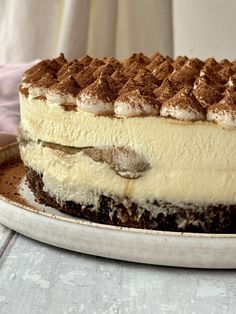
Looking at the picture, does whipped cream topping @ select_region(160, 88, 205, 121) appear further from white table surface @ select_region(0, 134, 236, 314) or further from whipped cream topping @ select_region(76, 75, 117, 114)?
white table surface @ select_region(0, 134, 236, 314)

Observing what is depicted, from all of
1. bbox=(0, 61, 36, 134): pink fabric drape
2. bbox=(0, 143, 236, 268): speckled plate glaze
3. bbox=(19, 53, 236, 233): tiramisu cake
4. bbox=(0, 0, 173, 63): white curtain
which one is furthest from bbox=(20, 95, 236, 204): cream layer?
bbox=(0, 0, 173, 63): white curtain

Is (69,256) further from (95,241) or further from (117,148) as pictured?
(117,148)

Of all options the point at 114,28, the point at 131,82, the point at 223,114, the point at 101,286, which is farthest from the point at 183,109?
the point at 114,28

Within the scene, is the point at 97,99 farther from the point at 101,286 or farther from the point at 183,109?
the point at 101,286

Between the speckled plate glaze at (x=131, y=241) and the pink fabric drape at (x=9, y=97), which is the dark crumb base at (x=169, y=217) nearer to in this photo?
the speckled plate glaze at (x=131, y=241)

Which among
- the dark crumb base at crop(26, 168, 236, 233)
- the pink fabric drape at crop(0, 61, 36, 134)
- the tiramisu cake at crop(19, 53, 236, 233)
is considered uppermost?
the tiramisu cake at crop(19, 53, 236, 233)

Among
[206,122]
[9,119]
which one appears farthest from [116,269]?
[9,119]
